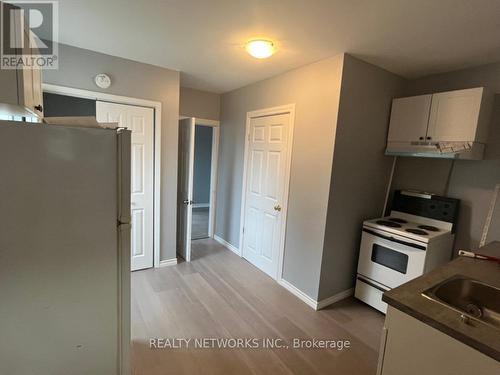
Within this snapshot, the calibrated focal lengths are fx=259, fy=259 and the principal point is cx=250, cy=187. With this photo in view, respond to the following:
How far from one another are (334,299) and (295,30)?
8.58 feet

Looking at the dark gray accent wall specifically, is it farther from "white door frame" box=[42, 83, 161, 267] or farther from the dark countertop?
the dark countertop

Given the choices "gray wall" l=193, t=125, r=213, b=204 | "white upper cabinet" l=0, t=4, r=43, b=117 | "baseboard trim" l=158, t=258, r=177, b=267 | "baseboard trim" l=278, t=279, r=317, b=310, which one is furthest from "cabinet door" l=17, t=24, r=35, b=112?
"gray wall" l=193, t=125, r=213, b=204

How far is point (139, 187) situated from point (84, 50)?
4.96ft

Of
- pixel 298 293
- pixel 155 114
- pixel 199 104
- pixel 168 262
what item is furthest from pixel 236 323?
pixel 199 104

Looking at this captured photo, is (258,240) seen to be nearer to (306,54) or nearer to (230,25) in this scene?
(306,54)

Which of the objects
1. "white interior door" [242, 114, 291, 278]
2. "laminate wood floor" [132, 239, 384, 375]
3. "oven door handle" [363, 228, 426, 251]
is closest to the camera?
"laminate wood floor" [132, 239, 384, 375]

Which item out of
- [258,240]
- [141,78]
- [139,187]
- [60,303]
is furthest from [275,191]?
[60,303]

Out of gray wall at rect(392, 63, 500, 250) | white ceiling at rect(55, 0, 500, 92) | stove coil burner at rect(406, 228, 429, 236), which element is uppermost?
white ceiling at rect(55, 0, 500, 92)

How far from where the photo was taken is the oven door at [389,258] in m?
2.35

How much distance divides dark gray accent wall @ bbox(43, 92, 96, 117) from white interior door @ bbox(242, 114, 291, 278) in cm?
269

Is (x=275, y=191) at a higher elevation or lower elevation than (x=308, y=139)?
lower

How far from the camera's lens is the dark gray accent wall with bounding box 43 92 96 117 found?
4.03m

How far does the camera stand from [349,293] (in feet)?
9.63

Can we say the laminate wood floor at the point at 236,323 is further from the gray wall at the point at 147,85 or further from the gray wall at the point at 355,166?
the gray wall at the point at 147,85
